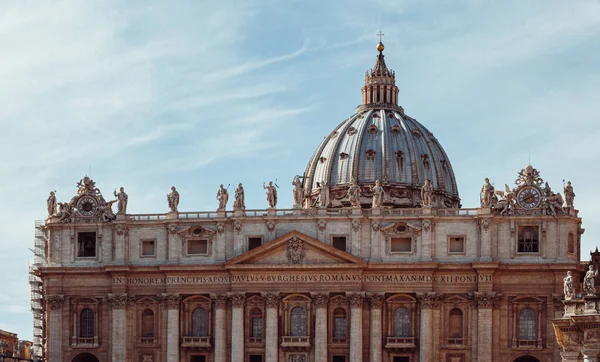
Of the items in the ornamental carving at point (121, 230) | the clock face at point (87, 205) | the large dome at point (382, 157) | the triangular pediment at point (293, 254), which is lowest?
the triangular pediment at point (293, 254)

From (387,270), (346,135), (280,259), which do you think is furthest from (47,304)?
(346,135)

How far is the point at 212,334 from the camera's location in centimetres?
11444

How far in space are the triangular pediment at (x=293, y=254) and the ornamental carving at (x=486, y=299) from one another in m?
10.1

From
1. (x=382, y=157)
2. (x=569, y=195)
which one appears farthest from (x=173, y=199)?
(x=382, y=157)

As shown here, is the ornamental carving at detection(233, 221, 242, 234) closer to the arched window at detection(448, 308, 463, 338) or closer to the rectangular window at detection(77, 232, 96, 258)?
the rectangular window at detection(77, 232, 96, 258)

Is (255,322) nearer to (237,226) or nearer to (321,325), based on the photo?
(321,325)

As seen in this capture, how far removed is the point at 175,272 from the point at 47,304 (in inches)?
453

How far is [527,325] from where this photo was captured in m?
110

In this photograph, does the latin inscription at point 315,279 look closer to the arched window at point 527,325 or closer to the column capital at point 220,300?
the column capital at point 220,300

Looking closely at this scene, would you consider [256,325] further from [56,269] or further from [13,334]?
[13,334]

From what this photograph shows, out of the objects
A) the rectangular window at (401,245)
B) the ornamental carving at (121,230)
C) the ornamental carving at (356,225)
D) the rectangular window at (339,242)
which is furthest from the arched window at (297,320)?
the ornamental carving at (121,230)

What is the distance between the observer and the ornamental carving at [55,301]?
117m

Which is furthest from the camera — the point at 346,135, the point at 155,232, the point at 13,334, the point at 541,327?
the point at 346,135

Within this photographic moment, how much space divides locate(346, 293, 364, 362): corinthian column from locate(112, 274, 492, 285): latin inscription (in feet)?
4.45
